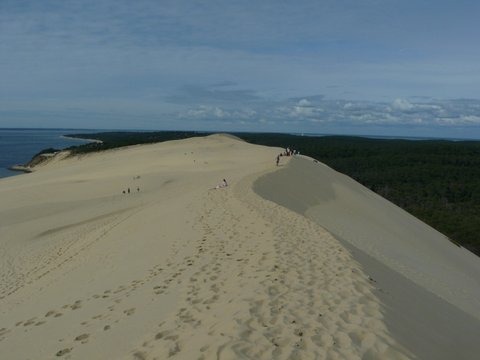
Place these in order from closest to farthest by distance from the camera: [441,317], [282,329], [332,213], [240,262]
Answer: [282,329]
[441,317]
[240,262]
[332,213]

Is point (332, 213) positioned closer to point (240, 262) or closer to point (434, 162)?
point (240, 262)

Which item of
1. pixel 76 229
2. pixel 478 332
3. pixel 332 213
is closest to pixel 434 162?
pixel 332 213

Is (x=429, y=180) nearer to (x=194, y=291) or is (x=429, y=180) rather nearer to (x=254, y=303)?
(x=194, y=291)

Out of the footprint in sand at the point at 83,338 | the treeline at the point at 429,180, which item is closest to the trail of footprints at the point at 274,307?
the footprint in sand at the point at 83,338

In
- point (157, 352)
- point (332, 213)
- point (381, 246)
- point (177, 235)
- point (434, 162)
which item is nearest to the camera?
point (157, 352)

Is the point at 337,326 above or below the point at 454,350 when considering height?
above

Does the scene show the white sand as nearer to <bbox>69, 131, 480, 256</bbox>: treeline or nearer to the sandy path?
the sandy path

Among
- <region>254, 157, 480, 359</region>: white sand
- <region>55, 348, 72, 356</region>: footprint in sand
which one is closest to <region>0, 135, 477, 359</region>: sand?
<region>55, 348, 72, 356</region>: footprint in sand
